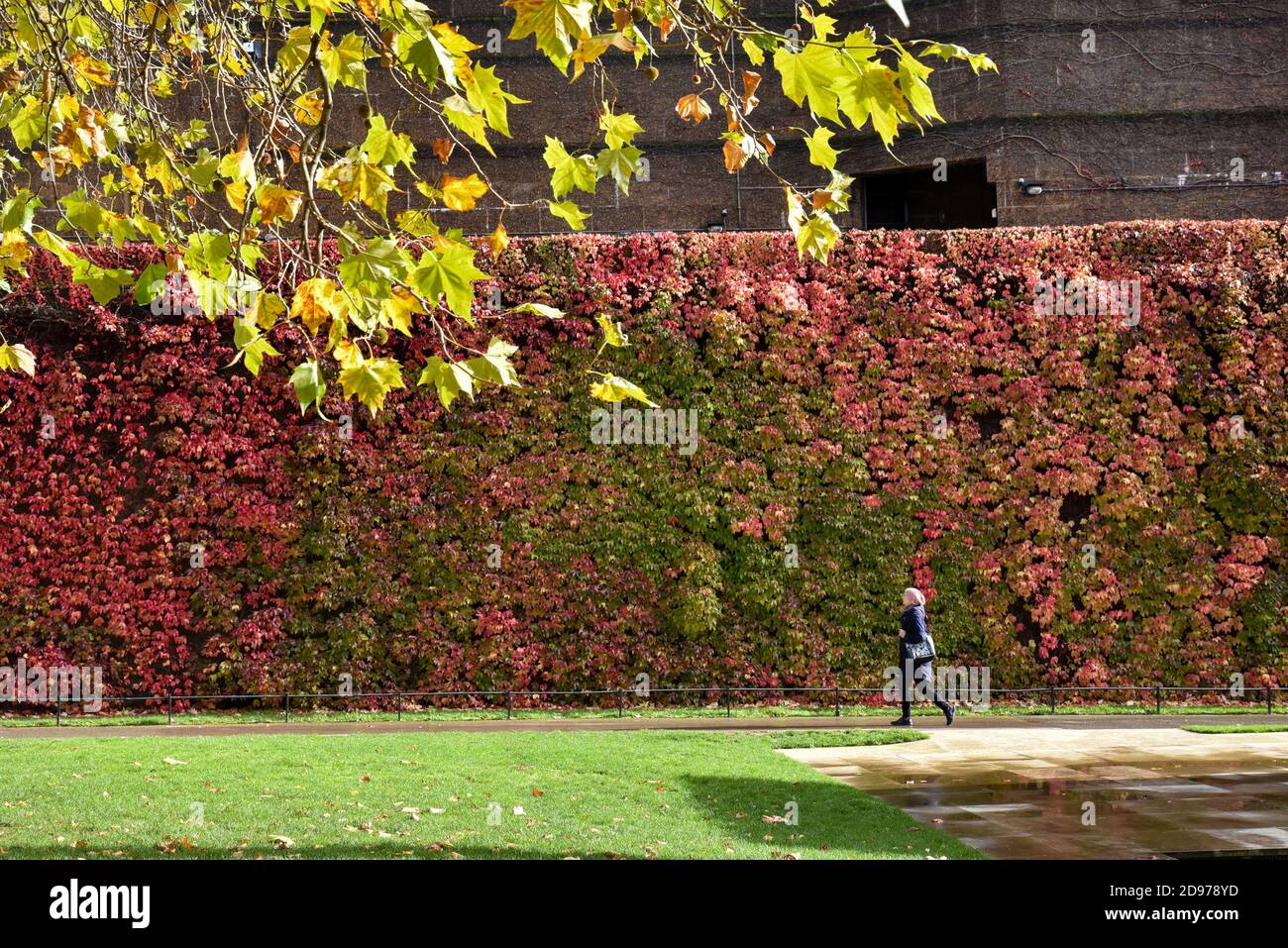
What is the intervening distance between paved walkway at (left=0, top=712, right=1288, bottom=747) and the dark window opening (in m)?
10.9

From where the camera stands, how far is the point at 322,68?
13.8ft

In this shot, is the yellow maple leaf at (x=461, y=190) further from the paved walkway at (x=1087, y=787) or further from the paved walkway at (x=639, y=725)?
the paved walkway at (x=639, y=725)

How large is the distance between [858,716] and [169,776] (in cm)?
796

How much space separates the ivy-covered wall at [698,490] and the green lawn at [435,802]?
3.52 metres

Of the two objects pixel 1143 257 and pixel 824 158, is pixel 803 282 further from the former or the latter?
pixel 824 158

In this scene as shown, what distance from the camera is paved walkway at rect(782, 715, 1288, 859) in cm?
712

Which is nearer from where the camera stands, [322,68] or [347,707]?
[322,68]

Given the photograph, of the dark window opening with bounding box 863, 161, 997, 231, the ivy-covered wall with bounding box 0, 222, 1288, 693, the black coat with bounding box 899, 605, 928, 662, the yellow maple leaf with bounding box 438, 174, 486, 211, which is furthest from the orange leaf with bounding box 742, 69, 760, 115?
the dark window opening with bounding box 863, 161, 997, 231

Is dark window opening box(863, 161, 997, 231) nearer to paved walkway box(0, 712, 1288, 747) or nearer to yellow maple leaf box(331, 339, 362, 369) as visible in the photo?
paved walkway box(0, 712, 1288, 747)

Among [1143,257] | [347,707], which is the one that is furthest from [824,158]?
[1143,257]

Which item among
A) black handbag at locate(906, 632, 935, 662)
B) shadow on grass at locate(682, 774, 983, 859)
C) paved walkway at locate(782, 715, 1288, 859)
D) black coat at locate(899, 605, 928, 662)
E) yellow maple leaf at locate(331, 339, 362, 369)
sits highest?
yellow maple leaf at locate(331, 339, 362, 369)

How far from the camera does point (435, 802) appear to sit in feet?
26.0

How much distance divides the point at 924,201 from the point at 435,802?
17033 mm

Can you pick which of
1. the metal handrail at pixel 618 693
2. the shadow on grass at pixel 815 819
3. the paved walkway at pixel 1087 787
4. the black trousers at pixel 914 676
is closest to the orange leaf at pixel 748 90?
the shadow on grass at pixel 815 819
